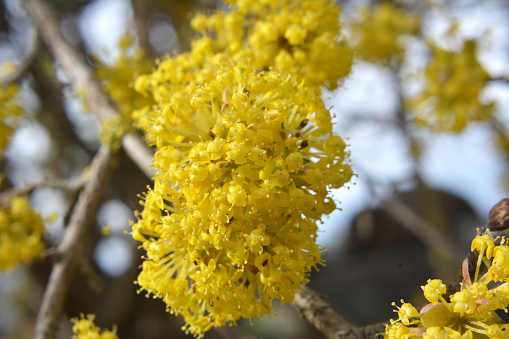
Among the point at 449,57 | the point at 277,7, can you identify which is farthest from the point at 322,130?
the point at 449,57

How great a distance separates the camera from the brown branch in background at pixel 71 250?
258cm

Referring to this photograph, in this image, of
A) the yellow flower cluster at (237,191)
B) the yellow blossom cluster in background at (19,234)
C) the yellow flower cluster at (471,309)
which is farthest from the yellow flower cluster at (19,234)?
the yellow flower cluster at (471,309)

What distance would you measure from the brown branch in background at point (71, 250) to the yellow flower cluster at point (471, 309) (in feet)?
6.65

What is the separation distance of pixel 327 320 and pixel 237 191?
2.51 feet

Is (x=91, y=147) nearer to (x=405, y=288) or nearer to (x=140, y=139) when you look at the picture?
(x=140, y=139)

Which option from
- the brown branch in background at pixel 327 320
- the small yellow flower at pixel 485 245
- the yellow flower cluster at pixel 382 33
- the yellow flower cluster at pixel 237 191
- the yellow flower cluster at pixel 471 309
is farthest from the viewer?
the yellow flower cluster at pixel 382 33

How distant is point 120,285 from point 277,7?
5.06 meters

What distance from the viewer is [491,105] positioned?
14.5ft

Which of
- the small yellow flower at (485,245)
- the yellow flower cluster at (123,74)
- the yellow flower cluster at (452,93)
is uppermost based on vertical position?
the yellow flower cluster at (452,93)

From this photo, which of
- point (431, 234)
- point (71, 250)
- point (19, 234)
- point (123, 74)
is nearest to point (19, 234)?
point (19, 234)

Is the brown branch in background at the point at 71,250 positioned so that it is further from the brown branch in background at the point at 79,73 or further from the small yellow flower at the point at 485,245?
the small yellow flower at the point at 485,245

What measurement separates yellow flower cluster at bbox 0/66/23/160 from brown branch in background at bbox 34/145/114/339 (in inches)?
42.7

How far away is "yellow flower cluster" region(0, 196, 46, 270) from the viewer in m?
3.17

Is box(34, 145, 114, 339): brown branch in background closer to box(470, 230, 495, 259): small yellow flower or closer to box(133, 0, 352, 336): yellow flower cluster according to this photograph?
box(133, 0, 352, 336): yellow flower cluster
